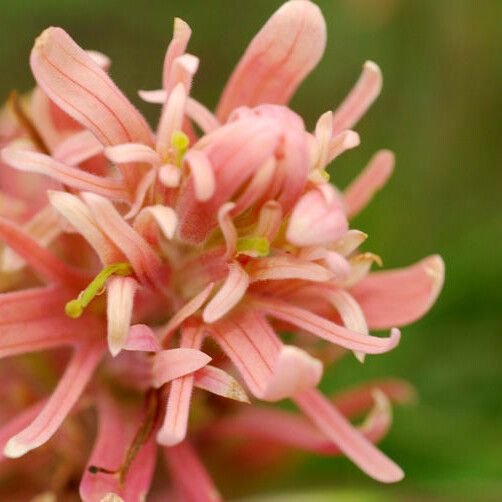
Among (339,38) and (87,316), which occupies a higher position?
(339,38)

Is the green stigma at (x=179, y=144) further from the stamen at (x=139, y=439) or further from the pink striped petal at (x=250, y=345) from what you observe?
the stamen at (x=139, y=439)

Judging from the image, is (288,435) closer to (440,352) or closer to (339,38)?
(440,352)

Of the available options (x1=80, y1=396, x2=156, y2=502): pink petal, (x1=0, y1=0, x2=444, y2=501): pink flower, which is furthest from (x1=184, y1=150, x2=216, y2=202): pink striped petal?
(x1=80, y1=396, x2=156, y2=502): pink petal

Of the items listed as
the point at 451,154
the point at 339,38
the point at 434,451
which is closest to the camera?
the point at 434,451

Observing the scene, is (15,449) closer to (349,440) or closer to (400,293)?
(349,440)

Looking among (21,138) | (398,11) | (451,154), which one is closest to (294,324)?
(21,138)

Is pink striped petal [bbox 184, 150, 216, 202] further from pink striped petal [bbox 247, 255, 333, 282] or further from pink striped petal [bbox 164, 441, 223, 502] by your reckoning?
pink striped petal [bbox 164, 441, 223, 502]

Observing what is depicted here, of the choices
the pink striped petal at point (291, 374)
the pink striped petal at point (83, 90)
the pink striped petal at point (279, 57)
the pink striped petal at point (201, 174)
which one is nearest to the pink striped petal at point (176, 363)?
the pink striped petal at point (291, 374)
